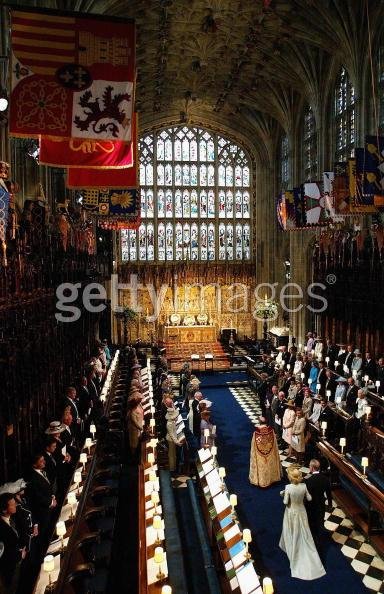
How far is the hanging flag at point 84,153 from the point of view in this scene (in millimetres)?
7117

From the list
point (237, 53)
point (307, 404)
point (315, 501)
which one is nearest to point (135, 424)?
point (307, 404)

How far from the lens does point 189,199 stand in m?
28.0

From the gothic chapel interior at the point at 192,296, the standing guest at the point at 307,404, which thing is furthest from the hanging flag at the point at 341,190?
the standing guest at the point at 307,404

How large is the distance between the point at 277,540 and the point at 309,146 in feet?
63.4

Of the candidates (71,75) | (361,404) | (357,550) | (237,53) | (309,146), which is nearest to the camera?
(71,75)

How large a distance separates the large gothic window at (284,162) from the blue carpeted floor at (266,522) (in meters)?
16.3

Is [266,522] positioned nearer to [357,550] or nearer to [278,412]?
[357,550]

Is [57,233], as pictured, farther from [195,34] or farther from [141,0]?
[195,34]

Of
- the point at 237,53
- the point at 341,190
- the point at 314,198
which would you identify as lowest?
the point at 341,190

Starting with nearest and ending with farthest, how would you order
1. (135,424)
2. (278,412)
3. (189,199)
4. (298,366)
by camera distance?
(135,424)
(278,412)
(298,366)
(189,199)

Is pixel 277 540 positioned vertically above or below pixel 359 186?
below

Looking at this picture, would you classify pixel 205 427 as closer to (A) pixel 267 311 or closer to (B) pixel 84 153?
(B) pixel 84 153

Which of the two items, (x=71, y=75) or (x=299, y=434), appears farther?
(x=299, y=434)

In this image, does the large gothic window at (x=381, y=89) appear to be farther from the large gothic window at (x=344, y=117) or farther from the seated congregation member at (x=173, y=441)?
the seated congregation member at (x=173, y=441)
